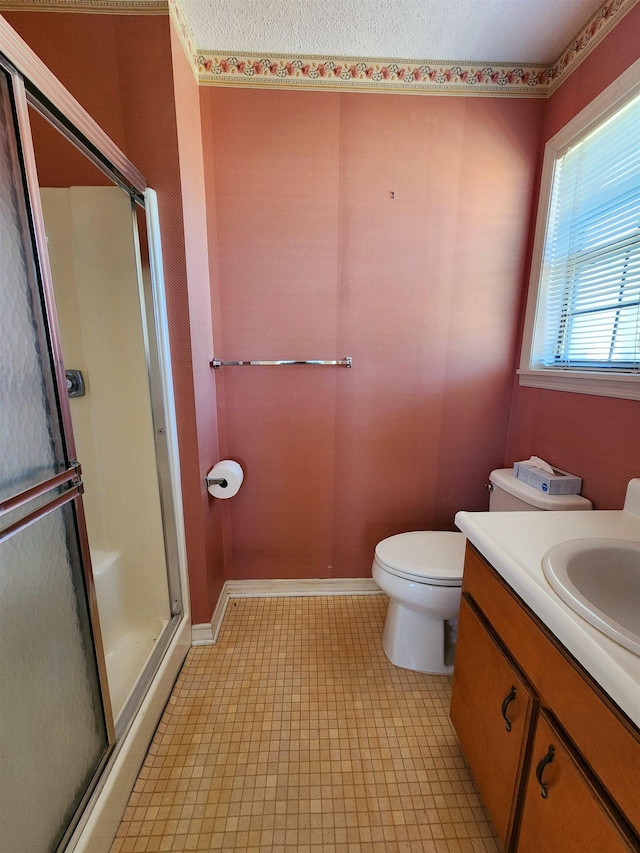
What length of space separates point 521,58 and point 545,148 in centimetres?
35

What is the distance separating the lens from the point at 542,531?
3.08ft

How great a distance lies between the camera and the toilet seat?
4.35ft

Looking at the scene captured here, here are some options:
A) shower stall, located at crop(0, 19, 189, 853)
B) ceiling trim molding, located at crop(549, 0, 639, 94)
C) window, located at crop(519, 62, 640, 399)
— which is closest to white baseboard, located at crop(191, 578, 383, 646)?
shower stall, located at crop(0, 19, 189, 853)

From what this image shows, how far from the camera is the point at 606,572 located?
87 cm

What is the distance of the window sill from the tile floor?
126 cm

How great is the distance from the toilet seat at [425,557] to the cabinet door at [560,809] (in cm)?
60

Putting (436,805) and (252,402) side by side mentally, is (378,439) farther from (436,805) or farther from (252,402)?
(436,805)

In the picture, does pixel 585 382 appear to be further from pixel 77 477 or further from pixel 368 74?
pixel 77 477

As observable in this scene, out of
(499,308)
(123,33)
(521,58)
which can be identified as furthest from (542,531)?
(123,33)

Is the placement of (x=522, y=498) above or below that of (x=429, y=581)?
above

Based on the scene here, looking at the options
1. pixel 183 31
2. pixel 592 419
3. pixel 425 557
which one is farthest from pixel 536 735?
pixel 183 31

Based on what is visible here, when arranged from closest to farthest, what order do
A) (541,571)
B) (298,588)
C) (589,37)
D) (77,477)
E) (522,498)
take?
(541,571) → (77,477) → (589,37) → (522,498) → (298,588)

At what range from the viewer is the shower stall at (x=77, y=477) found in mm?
748

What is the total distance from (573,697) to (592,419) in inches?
38.5
